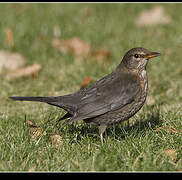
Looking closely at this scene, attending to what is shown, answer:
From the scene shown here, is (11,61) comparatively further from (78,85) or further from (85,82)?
(85,82)

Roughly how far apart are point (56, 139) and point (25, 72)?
99.6 inches

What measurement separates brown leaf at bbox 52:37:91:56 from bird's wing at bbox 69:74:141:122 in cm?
287

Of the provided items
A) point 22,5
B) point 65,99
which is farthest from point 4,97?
point 22,5

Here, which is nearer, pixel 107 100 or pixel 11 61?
pixel 107 100

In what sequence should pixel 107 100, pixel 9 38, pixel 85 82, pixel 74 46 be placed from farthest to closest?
pixel 9 38 < pixel 74 46 < pixel 85 82 < pixel 107 100

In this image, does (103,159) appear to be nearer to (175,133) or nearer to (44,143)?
(44,143)

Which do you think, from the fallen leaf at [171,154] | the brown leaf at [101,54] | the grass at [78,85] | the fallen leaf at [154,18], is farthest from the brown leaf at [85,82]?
the fallen leaf at [154,18]

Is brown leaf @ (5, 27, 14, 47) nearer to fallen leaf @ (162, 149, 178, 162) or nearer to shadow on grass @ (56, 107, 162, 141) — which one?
shadow on grass @ (56, 107, 162, 141)

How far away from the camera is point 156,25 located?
27.8 feet

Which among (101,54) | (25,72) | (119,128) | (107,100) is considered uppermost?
(101,54)

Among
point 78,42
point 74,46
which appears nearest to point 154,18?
point 78,42

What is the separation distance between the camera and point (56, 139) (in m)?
4.22

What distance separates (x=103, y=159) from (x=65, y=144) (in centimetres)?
56

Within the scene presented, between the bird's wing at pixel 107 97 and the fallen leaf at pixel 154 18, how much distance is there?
13.9 feet
